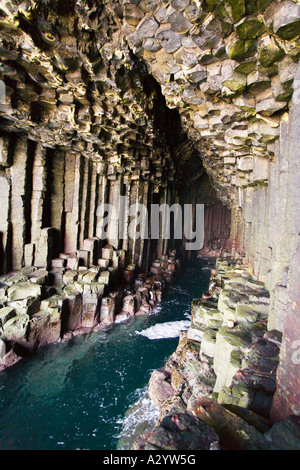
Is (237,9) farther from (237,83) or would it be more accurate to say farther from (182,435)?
(182,435)

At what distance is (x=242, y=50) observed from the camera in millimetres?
4539

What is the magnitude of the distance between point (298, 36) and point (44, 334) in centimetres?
1199

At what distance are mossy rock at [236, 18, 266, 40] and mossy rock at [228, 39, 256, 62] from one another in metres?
0.11

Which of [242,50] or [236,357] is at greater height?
[242,50]

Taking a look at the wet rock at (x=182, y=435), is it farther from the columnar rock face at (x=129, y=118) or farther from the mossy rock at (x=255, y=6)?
the mossy rock at (x=255, y=6)

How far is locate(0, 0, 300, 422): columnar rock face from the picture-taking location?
4.46 m

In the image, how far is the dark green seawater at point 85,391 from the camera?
6.34 meters

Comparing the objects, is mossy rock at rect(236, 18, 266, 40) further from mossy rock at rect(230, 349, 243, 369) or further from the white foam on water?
the white foam on water

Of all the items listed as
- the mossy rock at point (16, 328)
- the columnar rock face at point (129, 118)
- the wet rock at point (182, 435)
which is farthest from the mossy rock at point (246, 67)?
the mossy rock at point (16, 328)

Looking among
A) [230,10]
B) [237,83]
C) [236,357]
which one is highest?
[230,10]

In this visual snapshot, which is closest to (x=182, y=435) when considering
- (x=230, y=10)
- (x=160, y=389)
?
(x=160, y=389)

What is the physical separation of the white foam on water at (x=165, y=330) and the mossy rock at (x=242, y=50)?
10882 millimetres

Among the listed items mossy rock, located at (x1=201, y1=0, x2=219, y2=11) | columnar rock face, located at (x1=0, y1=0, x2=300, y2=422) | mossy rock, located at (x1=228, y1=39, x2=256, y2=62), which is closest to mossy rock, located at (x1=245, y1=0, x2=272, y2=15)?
columnar rock face, located at (x1=0, y1=0, x2=300, y2=422)

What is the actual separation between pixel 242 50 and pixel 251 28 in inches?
17.3
